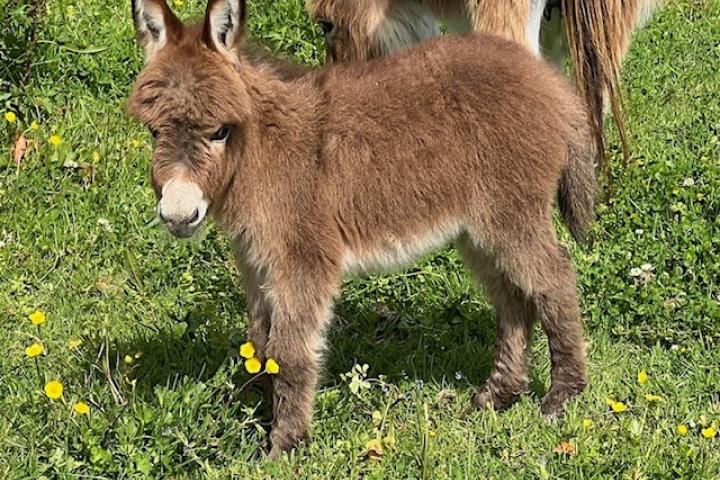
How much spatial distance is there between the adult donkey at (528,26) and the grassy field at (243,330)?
1.97 ft

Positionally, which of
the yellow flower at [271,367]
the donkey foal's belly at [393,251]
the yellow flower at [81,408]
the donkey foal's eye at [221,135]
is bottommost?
the yellow flower at [81,408]

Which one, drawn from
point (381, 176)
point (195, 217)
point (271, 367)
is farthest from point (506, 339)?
point (195, 217)

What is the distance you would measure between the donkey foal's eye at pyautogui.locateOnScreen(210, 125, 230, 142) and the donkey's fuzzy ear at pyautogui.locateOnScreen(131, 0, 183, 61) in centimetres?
33

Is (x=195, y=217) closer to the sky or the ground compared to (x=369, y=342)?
closer to the sky

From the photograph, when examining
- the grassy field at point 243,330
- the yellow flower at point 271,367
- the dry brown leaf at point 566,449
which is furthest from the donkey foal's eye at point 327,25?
the dry brown leaf at point 566,449

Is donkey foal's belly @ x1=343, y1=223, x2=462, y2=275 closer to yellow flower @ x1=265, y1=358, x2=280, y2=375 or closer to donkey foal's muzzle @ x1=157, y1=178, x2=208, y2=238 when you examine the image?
yellow flower @ x1=265, y1=358, x2=280, y2=375

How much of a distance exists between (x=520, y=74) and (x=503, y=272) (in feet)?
2.30

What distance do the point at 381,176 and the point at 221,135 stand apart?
2.06 ft

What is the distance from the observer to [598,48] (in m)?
5.04

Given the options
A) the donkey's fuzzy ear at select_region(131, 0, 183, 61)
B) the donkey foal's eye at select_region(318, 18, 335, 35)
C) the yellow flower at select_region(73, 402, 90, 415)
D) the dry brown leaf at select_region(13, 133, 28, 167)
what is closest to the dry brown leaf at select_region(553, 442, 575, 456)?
the yellow flower at select_region(73, 402, 90, 415)

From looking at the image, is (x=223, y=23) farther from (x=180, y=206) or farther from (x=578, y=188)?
(x=578, y=188)

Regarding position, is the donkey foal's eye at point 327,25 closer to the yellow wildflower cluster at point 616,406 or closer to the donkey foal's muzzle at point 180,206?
the donkey foal's muzzle at point 180,206

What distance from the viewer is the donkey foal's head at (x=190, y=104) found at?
11.1 feet

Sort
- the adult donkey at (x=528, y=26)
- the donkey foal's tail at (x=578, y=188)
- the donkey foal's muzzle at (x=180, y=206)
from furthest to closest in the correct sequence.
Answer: the adult donkey at (x=528, y=26), the donkey foal's tail at (x=578, y=188), the donkey foal's muzzle at (x=180, y=206)
